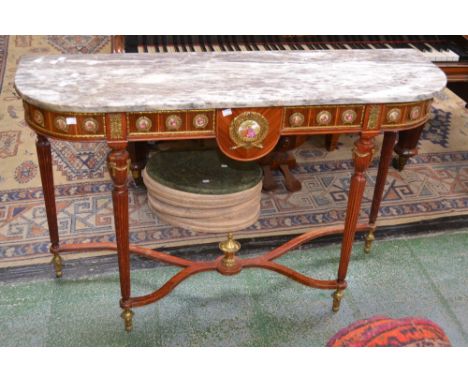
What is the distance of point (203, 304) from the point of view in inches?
107

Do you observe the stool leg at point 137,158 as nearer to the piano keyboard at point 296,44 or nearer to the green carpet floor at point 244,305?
the piano keyboard at point 296,44

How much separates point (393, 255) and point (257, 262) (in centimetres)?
84

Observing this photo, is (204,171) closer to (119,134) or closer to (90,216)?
(90,216)

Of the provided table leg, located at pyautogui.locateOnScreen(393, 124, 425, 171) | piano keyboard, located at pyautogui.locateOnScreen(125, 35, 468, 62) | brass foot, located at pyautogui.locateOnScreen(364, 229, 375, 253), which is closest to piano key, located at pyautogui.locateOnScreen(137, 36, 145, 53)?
piano keyboard, located at pyautogui.locateOnScreen(125, 35, 468, 62)

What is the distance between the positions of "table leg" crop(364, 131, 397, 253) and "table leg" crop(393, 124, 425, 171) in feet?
2.79

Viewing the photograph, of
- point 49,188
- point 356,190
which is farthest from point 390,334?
point 49,188

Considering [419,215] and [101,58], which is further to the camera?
[419,215]

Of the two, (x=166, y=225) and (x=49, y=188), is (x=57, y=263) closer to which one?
(x=49, y=188)

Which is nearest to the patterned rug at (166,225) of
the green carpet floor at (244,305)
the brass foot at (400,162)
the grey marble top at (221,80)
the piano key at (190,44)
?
the brass foot at (400,162)

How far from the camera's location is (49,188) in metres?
2.54

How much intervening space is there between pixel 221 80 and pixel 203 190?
0.94 metres
